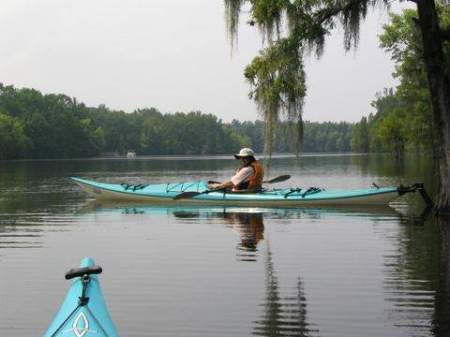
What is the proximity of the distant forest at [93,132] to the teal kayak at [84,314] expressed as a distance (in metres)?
90.2

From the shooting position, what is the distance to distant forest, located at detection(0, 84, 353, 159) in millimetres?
108688

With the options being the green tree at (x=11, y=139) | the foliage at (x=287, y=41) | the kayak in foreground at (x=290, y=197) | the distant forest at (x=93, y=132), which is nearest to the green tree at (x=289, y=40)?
the foliage at (x=287, y=41)

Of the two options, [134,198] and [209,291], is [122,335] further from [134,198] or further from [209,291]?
[134,198]

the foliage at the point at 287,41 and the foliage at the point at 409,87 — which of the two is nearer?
the foliage at the point at 287,41

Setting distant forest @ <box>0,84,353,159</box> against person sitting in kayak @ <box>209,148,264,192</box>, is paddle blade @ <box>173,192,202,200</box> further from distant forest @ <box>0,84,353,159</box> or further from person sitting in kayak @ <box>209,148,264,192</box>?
distant forest @ <box>0,84,353,159</box>

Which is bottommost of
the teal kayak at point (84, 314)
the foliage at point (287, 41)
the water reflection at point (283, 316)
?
the water reflection at point (283, 316)

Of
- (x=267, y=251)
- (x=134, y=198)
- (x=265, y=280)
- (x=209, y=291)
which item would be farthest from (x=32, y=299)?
(x=134, y=198)

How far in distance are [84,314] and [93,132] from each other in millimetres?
129143

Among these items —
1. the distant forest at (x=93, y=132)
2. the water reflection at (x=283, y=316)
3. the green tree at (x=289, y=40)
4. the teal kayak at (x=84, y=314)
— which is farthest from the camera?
the distant forest at (x=93, y=132)

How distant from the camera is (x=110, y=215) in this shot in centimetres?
1697

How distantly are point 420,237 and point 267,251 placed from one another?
323cm

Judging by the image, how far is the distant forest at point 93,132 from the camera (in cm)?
10869

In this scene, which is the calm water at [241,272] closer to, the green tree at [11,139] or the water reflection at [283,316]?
the water reflection at [283,316]

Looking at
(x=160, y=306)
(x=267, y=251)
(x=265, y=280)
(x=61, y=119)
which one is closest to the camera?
(x=160, y=306)
